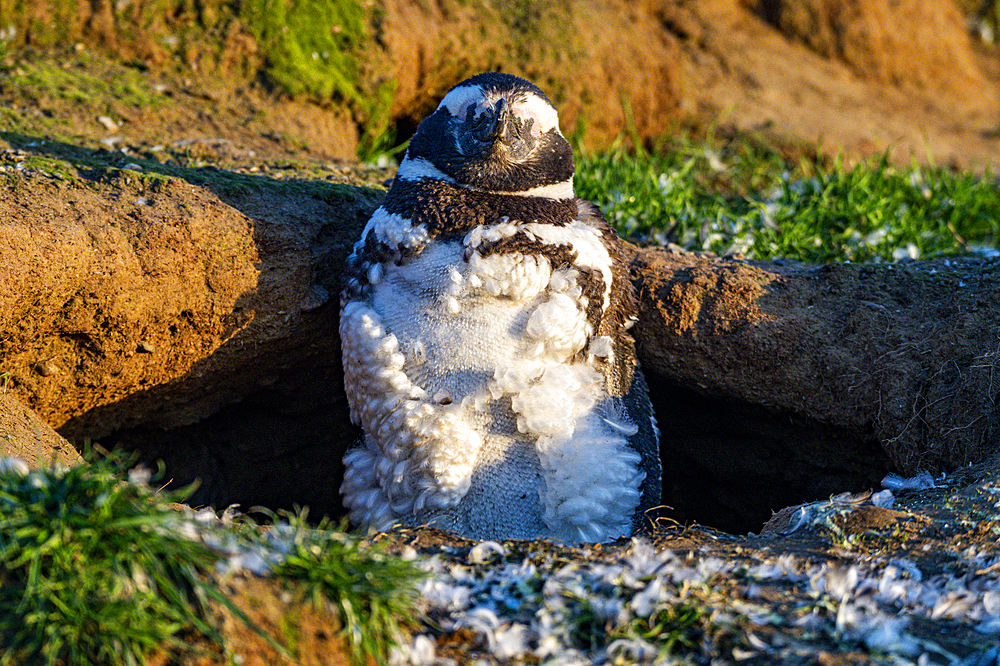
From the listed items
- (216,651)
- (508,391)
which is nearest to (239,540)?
(216,651)

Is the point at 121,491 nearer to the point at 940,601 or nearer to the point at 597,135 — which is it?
the point at 940,601

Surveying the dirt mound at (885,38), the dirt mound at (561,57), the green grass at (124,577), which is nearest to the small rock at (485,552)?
the green grass at (124,577)

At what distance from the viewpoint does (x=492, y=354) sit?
8.54 ft

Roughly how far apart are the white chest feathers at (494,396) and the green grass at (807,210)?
63.9 inches

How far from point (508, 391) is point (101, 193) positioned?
1708mm

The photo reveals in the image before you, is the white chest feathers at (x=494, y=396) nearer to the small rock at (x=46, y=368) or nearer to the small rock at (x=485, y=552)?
the small rock at (x=485, y=552)

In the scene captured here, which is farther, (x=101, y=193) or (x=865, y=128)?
(x=865, y=128)

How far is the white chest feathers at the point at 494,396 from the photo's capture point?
2.59m

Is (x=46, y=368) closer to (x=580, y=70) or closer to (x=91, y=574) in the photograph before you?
(x=91, y=574)

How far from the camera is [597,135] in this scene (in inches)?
227

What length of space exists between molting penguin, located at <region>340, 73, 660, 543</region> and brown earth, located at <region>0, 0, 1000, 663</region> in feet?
1.27

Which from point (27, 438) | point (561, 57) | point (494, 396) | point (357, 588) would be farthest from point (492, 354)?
point (561, 57)

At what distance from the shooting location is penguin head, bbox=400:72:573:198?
2.72 meters

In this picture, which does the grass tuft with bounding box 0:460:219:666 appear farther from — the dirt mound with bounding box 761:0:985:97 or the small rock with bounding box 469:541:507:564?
the dirt mound with bounding box 761:0:985:97
